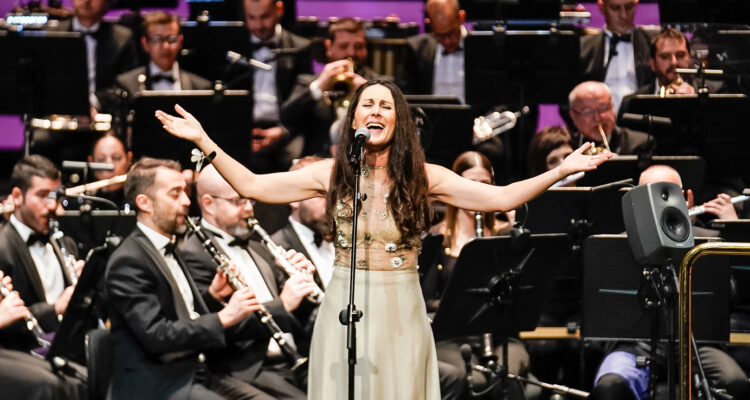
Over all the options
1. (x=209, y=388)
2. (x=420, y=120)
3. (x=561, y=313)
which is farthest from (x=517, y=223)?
(x=209, y=388)

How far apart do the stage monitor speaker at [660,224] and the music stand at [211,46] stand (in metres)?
4.46

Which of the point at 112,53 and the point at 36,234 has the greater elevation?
the point at 112,53

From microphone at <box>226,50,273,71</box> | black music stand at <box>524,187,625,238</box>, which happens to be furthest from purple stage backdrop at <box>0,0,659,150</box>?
black music stand at <box>524,187,625,238</box>

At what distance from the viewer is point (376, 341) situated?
430 centimetres

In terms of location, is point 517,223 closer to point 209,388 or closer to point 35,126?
point 209,388

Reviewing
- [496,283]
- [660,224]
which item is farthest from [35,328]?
[660,224]

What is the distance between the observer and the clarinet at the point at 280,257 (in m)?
6.12

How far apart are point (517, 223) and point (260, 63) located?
325 centimetres

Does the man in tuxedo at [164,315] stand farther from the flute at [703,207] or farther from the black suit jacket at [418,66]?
the black suit jacket at [418,66]

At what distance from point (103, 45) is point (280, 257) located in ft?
12.1

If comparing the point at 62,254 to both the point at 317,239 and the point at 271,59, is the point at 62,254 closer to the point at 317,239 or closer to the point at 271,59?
the point at 317,239

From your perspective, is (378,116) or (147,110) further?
(147,110)

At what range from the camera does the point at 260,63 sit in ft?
27.6

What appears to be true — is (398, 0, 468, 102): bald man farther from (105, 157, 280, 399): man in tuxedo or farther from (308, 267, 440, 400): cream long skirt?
(308, 267, 440, 400): cream long skirt
